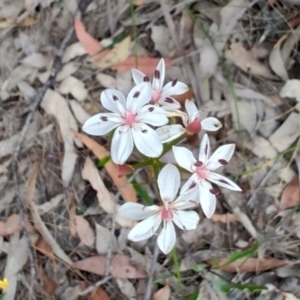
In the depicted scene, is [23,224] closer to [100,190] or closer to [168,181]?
[100,190]

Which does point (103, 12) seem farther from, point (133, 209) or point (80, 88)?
point (133, 209)

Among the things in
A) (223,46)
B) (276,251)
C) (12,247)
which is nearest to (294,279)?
(276,251)

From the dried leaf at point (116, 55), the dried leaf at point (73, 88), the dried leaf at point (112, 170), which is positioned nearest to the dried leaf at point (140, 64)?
the dried leaf at point (116, 55)

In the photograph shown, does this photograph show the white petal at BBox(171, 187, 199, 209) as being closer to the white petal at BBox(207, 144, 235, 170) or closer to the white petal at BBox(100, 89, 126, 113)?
the white petal at BBox(207, 144, 235, 170)

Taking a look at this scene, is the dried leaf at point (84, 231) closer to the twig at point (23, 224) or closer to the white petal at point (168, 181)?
the twig at point (23, 224)

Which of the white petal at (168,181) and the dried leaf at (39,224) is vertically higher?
the white petal at (168,181)
